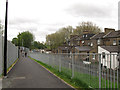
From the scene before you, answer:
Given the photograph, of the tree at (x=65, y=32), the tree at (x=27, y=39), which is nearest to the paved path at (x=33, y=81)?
the tree at (x=65, y=32)

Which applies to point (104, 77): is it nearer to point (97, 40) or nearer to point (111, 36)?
point (111, 36)

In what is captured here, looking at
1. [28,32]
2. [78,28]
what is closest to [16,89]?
[78,28]

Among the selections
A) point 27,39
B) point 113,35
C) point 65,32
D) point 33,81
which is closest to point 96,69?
point 33,81

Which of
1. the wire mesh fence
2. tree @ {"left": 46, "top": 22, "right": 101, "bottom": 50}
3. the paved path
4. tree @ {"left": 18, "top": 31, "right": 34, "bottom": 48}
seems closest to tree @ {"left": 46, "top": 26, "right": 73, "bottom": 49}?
tree @ {"left": 46, "top": 22, "right": 101, "bottom": 50}

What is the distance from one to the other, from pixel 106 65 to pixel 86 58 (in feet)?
5.46

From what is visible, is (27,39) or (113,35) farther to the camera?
(27,39)

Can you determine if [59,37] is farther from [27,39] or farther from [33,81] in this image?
[33,81]

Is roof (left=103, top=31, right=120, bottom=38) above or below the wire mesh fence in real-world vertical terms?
above

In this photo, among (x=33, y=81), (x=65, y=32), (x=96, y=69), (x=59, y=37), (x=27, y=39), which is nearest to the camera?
(x=96, y=69)

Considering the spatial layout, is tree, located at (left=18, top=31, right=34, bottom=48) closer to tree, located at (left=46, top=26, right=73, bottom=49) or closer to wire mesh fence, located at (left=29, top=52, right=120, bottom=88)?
tree, located at (left=46, top=26, right=73, bottom=49)

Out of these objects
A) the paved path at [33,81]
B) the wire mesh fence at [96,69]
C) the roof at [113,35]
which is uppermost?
the roof at [113,35]

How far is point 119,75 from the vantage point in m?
4.64

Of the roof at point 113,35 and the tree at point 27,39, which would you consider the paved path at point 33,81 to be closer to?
the roof at point 113,35

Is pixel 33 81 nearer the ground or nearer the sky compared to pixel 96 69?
nearer the ground
